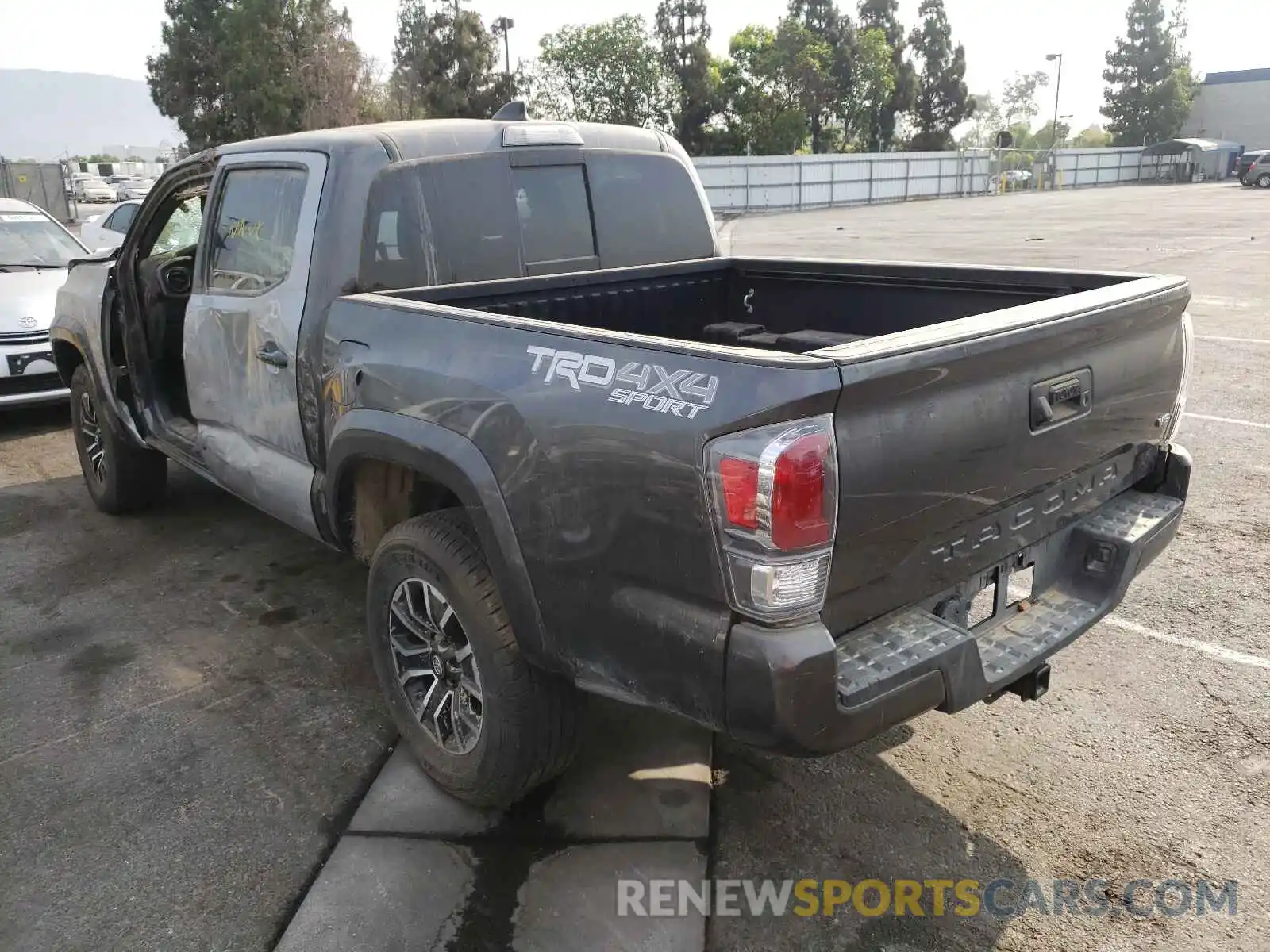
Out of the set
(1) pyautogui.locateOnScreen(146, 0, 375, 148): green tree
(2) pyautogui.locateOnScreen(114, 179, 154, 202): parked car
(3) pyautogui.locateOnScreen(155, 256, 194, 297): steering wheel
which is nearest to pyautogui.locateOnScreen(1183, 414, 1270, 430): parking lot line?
(3) pyautogui.locateOnScreen(155, 256, 194, 297): steering wheel

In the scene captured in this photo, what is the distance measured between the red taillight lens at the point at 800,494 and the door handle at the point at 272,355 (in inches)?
88.4

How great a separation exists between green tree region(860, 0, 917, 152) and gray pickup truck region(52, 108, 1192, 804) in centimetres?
6545

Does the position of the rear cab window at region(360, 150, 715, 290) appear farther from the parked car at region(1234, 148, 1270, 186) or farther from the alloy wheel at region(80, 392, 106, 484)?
the parked car at region(1234, 148, 1270, 186)

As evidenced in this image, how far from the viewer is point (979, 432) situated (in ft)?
7.54

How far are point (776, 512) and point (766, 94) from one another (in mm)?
59805

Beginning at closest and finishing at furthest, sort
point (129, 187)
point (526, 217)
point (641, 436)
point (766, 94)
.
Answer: point (641, 436) < point (526, 217) < point (129, 187) < point (766, 94)

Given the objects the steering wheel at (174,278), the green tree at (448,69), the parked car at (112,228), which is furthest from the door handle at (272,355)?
the green tree at (448,69)

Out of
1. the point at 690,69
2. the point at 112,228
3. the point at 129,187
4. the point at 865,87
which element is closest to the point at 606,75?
the point at 690,69

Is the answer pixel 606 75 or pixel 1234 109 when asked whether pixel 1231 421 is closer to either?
pixel 606 75

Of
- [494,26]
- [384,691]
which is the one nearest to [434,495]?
[384,691]

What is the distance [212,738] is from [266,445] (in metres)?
1.13

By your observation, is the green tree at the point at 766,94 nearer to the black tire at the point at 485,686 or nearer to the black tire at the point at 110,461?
the black tire at the point at 110,461

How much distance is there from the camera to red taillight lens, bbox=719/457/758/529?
1.97 m

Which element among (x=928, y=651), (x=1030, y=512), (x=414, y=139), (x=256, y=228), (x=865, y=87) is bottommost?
(x=928, y=651)
